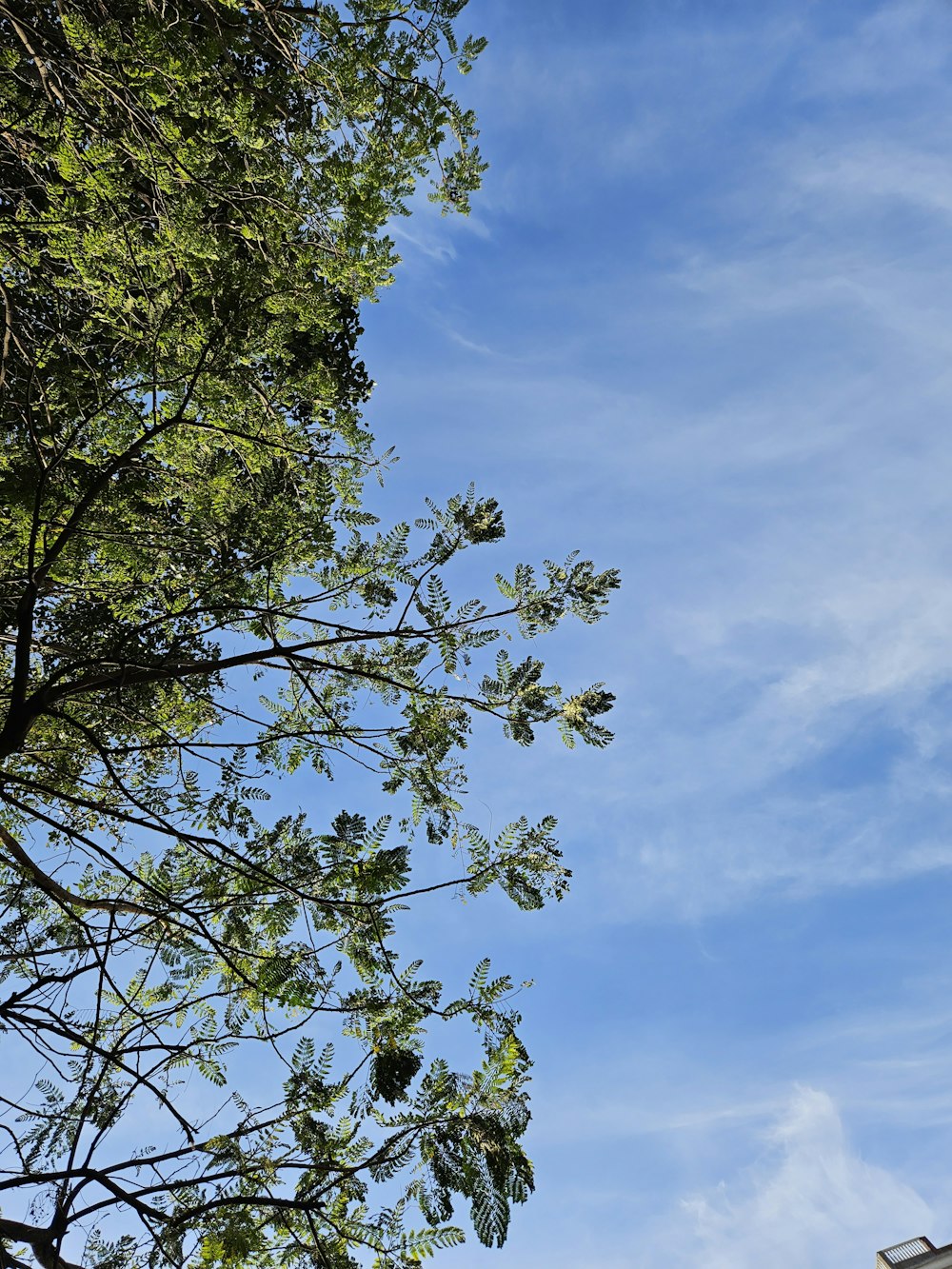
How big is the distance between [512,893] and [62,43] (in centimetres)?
554

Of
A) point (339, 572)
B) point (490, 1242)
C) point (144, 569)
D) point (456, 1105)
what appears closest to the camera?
point (490, 1242)

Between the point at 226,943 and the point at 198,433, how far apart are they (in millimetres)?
2920

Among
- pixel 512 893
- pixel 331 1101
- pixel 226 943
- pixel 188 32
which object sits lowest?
pixel 331 1101

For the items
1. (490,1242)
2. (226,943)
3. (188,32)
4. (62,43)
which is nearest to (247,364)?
(188,32)

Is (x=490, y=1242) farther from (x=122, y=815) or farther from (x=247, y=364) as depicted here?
(x=247, y=364)

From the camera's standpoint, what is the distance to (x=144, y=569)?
482 cm

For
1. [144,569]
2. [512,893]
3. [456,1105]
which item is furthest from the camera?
[144,569]

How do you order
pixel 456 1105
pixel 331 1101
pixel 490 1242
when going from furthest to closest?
pixel 331 1101
pixel 456 1105
pixel 490 1242

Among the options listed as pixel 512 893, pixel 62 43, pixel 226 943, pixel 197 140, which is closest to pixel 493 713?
pixel 512 893

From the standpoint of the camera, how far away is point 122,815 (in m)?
3.97

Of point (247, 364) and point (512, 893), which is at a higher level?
point (247, 364)

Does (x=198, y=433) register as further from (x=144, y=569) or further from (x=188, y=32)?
(x=188, y=32)

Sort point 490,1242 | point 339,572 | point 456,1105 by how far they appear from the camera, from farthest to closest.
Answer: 1. point 339,572
2. point 456,1105
3. point 490,1242

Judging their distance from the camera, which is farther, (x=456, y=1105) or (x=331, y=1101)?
(x=331, y=1101)
